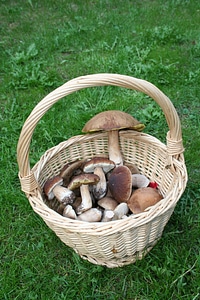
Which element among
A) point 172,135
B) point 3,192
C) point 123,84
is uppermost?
point 123,84

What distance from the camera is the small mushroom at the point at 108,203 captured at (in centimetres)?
197

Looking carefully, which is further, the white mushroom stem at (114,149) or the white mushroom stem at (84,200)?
the white mushroom stem at (114,149)

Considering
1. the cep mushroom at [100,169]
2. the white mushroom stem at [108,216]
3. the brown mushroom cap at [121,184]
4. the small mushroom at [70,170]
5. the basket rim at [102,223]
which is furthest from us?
the small mushroom at [70,170]

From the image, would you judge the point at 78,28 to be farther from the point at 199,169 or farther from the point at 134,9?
the point at 199,169

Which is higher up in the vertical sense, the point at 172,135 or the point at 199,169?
the point at 172,135

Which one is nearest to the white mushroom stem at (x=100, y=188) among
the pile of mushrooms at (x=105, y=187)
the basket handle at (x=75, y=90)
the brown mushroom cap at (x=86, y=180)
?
the pile of mushrooms at (x=105, y=187)

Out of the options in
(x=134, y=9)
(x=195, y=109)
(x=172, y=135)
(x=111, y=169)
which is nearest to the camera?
(x=172, y=135)

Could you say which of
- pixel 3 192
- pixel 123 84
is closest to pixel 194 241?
pixel 123 84

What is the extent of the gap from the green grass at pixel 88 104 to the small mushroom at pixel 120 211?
24cm

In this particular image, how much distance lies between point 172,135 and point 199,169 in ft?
2.34

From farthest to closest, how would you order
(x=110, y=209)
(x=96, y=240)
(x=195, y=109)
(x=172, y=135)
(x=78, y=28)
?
(x=78, y=28) → (x=195, y=109) → (x=110, y=209) → (x=172, y=135) → (x=96, y=240)

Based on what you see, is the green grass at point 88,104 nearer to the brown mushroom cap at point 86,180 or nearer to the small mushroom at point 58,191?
the small mushroom at point 58,191

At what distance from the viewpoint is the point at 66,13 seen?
4.72m

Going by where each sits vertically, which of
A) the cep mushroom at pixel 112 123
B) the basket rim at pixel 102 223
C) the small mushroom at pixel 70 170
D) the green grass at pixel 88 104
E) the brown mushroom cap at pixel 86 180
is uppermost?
the cep mushroom at pixel 112 123
